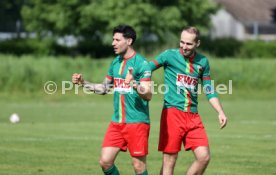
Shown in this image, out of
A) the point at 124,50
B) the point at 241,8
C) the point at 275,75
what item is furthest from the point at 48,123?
the point at 241,8

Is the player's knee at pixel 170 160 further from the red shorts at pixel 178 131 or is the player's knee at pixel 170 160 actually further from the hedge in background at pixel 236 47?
the hedge in background at pixel 236 47

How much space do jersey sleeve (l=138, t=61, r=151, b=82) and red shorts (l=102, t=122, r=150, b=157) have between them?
0.58 m

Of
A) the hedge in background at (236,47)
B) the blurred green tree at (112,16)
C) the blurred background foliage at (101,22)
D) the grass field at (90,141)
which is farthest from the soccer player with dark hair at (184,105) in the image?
the hedge in background at (236,47)

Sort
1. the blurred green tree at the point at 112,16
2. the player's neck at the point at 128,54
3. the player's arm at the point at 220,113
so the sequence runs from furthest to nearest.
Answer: the blurred green tree at the point at 112,16 → the player's arm at the point at 220,113 → the player's neck at the point at 128,54

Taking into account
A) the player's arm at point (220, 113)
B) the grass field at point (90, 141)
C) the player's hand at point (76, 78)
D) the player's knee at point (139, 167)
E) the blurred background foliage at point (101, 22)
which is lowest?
the grass field at point (90, 141)

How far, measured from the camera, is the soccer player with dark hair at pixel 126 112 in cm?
1109

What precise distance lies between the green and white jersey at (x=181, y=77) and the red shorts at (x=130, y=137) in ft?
1.85

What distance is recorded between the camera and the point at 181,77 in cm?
1145

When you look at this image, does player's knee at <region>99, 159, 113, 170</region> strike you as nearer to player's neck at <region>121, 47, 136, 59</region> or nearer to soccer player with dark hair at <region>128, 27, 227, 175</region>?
soccer player with dark hair at <region>128, 27, 227, 175</region>

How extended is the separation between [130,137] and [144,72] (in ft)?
2.67

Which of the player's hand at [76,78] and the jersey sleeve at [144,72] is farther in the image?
the player's hand at [76,78]

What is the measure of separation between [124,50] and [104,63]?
92.5 feet

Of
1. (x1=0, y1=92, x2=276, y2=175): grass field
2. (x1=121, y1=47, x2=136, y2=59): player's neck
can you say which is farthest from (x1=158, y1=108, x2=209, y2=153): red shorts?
(x1=0, y1=92, x2=276, y2=175): grass field

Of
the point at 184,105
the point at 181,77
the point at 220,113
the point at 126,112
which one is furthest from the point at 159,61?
the point at 220,113
